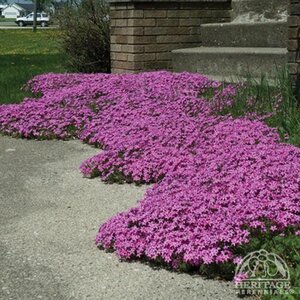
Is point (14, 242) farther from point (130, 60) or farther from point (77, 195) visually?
point (130, 60)

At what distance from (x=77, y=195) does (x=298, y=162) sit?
1880 millimetres

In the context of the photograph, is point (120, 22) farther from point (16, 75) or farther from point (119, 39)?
point (16, 75)

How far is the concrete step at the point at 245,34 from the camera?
31.1 feet

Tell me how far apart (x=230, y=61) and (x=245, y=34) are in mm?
942

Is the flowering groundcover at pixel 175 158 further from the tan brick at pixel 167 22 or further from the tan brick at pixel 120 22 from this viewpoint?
the tan brick at pixel 167 22

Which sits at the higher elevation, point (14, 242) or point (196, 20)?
point (196, 20)

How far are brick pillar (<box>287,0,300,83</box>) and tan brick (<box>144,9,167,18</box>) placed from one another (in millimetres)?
4149

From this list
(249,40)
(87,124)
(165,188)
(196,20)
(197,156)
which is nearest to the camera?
(165,188)

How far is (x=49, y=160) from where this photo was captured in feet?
21.0

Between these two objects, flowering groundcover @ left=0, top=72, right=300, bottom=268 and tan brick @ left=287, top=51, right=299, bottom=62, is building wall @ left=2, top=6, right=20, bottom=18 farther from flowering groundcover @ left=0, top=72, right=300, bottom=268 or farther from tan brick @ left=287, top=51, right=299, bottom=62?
tan brick @ left=287, top=51, right=299, bottom=62

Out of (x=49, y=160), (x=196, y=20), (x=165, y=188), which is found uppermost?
(x=196, y=20)

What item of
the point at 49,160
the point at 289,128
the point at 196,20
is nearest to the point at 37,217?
the point at 49,160

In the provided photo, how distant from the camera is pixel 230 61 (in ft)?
30.8

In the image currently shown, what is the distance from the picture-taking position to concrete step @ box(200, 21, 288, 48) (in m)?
9.49
